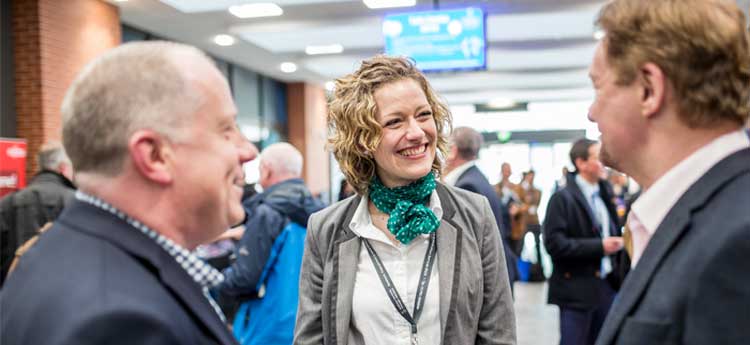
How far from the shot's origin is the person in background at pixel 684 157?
945mm

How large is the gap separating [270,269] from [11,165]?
3.38 meters

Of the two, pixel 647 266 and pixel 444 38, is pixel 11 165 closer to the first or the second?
pixel 444 38

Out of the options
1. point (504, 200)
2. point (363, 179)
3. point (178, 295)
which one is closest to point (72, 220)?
point (178, 295)

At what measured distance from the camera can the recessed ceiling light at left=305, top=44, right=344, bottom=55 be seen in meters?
10.8

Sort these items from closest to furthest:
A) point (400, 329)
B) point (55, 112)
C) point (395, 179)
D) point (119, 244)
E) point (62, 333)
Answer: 1. point (62, 333)
2. point (119, 244)
3. point (400, 329)
4. point (395, 179)
5. point (55, 112)

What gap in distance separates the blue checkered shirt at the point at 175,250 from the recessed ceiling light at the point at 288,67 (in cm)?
1134

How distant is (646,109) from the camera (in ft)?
3.61

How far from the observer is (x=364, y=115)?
1.89m

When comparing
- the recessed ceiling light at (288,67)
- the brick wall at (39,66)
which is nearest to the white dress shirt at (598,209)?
the brick wall at (39,66)

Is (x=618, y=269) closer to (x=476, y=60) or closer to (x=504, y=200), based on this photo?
(x=476, y=60)

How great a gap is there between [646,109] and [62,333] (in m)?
0.96

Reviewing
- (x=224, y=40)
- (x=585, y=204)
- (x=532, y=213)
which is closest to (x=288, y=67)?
(x=224, y=40)

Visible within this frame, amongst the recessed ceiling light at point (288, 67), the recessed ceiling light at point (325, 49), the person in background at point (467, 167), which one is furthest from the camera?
the recessed ceiling light at point (288, 67)

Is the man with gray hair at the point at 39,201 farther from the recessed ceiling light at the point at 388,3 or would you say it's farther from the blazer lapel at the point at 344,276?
the recessed ceiling light at the point at 388,3
